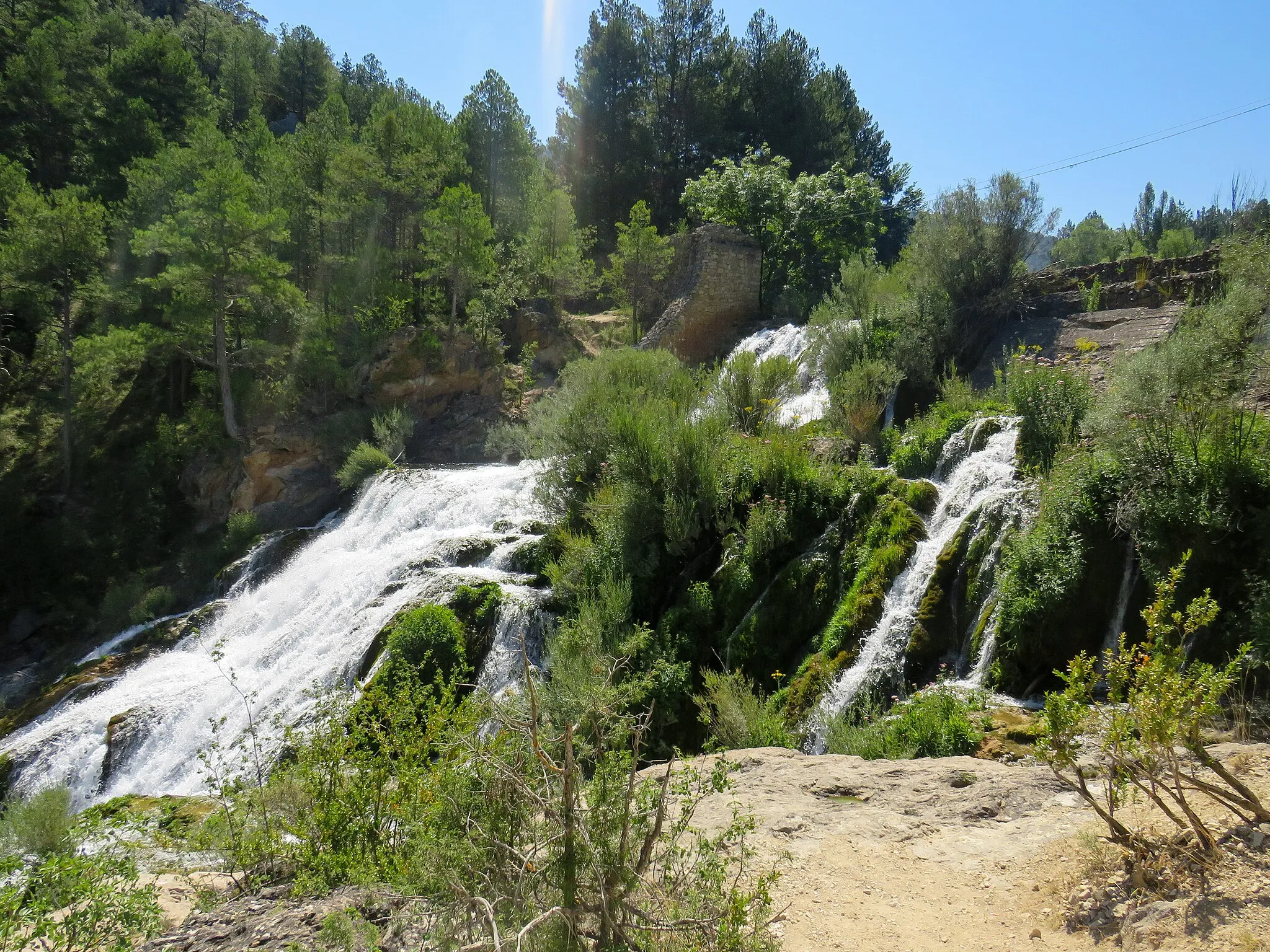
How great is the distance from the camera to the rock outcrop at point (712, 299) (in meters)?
18.9

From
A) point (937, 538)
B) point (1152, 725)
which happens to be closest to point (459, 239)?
point (937, 538)

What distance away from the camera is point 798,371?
14.3 meters

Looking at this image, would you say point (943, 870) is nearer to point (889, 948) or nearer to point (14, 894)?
point (889, 948)

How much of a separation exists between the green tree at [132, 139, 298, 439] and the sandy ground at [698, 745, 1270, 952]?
58.0 ft

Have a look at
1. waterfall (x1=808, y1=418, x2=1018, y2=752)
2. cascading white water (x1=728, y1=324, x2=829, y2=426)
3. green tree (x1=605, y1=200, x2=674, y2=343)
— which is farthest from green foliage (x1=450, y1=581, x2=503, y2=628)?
green tree (x1=605, y1=200, x2=674, y2=343)

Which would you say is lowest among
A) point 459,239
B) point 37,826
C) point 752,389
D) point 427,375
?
point 37,826

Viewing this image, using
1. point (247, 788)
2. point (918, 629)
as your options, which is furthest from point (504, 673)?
point (918, 629)

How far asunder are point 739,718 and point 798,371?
9.01m

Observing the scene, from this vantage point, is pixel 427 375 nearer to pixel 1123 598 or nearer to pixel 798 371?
pixel 798 371

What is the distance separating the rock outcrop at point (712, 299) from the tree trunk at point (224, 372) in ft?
34.9

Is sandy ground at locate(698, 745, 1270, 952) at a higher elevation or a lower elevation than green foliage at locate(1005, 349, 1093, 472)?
lower

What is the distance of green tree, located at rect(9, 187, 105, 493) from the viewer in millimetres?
18562

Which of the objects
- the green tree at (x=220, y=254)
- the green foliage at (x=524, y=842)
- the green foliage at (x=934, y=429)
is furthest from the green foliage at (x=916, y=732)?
the green tree at (x=220, y=254)

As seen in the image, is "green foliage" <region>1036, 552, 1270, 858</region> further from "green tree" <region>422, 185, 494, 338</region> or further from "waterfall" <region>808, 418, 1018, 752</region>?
"green tree" <region>422, 185, 494, 338</region>
